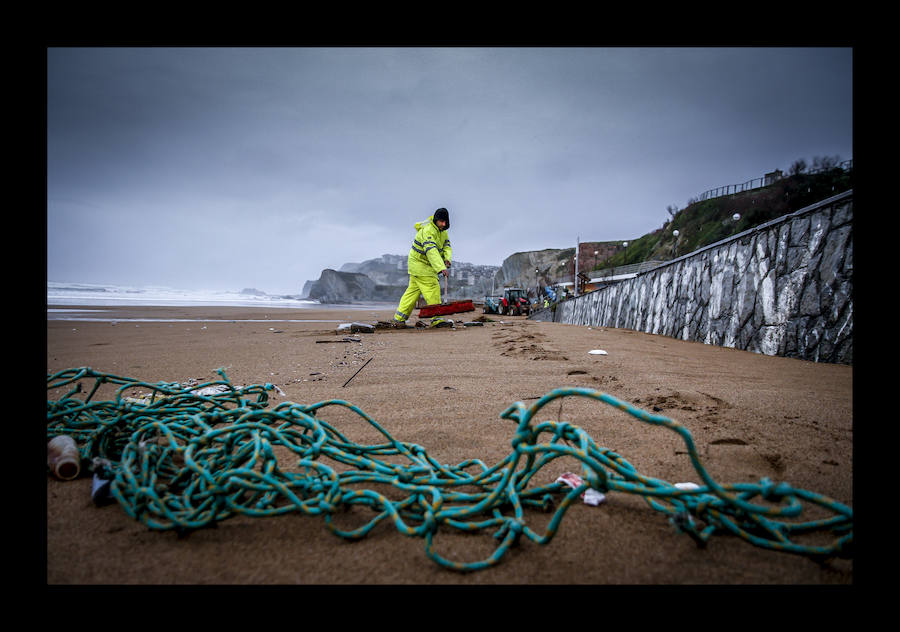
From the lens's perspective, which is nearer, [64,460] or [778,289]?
[64,460]

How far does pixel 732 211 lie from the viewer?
135 ft

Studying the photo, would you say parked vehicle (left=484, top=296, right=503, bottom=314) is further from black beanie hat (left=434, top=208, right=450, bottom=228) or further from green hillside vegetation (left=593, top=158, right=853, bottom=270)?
green hillside vegetation (left=593, top=158, right=853, bottom=270)

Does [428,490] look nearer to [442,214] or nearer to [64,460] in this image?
[64,460]

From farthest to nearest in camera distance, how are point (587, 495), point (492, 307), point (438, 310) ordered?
point (492, 307) < point (438, 310) < point (587, 495)

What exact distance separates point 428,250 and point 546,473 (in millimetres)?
6243

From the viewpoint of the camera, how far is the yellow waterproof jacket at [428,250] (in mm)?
7133

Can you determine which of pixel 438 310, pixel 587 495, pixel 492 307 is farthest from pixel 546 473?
pixel 492 307

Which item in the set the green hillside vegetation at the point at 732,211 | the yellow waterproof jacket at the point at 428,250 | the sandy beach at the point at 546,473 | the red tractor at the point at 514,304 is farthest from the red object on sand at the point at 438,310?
the green hillside vegetation at the point at 732,211

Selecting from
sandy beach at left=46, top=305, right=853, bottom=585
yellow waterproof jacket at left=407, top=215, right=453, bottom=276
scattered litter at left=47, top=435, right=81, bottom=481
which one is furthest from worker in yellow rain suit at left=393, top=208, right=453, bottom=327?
scattered litter at left=47, top=435, right=81, bottom=481

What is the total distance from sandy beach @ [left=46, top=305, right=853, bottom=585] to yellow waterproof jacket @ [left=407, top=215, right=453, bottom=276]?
3.88 m
